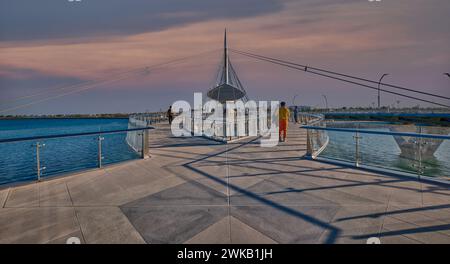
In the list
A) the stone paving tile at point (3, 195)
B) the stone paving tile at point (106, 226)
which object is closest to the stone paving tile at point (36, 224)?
the stone paving tile at point (106, 226)

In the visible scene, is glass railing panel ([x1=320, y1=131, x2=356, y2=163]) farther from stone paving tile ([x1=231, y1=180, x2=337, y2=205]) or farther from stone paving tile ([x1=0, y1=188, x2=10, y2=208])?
stone paving tile ([x1=0, y1=188, x2=10, y2=208])

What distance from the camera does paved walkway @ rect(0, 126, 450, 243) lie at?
261 centimetres

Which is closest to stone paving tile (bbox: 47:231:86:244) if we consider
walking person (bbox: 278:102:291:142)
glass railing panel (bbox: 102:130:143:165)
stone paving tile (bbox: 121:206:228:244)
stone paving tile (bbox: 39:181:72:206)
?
stone paving tile (bbox: 121:206:228:244)

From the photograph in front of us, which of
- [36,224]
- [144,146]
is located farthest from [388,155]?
[36,224]

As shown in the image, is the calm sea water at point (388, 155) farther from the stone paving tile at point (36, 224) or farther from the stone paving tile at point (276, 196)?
the stone paving tile at point (36, 224)

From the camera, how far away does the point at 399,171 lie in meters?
4.92

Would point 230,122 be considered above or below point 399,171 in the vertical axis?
above

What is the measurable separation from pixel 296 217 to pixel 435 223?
5.56 ft

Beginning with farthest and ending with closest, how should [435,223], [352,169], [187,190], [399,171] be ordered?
[352,169], [399,171], [187,190], [435,223]

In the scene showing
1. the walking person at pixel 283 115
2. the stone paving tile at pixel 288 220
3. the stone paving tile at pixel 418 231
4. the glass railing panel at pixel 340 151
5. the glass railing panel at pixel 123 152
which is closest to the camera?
the stone paving tile at pixel 418 231

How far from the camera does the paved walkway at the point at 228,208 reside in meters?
2.61

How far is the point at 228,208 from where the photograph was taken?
3338mm
